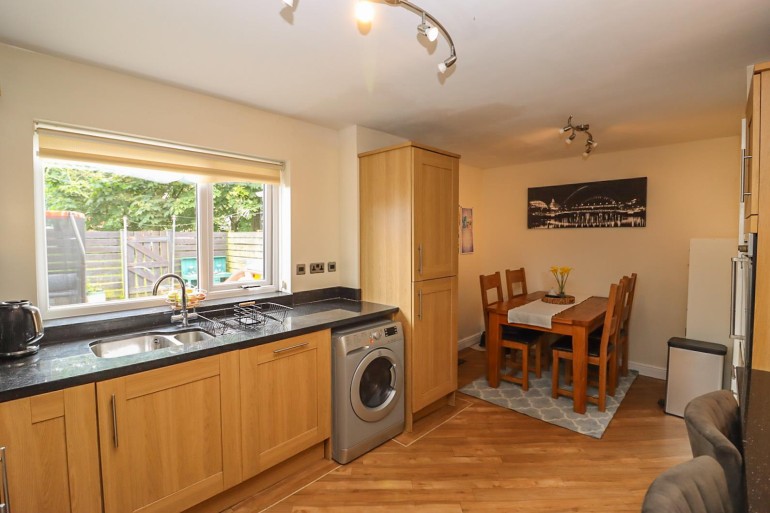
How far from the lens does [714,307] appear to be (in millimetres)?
2979

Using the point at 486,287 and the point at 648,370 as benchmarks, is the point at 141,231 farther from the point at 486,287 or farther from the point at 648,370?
Answer: the point at 648,370

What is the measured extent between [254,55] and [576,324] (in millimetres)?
2905

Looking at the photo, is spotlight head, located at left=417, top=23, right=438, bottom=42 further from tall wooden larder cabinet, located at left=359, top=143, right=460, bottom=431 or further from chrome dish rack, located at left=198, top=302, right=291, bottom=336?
chrome dish rack, located at left=198, top=302, right=291, bottom=336

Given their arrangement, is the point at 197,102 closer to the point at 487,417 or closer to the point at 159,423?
the point at 159,423

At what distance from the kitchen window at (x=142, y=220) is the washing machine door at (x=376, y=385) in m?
1.06

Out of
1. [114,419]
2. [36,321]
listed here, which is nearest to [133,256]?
[36,321]

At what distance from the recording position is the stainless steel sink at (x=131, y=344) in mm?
1990

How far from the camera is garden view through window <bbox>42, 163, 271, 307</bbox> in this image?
2.11 metres

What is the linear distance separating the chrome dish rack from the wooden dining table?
1.89 metres

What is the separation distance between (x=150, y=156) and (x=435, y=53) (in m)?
1.77

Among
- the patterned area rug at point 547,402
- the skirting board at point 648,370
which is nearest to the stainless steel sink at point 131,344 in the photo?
the patterned area rug at point 547,402

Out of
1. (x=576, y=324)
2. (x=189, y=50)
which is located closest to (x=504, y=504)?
(x=576, y=324)

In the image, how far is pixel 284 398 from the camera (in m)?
2.14

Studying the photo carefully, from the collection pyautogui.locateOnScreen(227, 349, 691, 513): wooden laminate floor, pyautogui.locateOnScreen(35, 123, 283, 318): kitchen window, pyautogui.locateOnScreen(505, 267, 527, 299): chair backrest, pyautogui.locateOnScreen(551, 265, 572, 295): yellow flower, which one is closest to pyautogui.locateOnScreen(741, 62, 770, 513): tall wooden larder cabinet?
pyautogui.locateOnScreen(227, 349, 691, 513): wooden laminate floor
